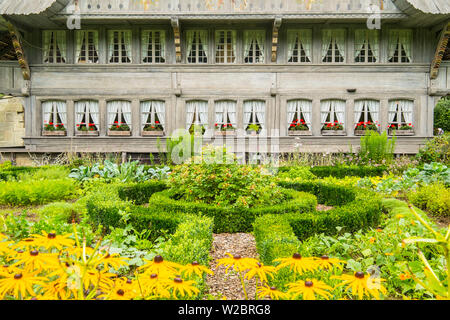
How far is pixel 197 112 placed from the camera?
1530 centimetres

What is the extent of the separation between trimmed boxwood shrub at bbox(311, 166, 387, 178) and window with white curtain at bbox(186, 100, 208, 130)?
20.0ft

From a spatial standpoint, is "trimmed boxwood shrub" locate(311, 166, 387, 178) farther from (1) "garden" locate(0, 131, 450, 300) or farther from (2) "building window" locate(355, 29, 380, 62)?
(2) "building window" locate(355, 29, 380, 62)

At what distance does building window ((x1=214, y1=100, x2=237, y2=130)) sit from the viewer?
1528cm

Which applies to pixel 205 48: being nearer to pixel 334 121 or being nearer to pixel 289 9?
pixel 289 9

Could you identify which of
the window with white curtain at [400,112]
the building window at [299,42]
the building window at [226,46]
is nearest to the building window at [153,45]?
the building window at [226,46]

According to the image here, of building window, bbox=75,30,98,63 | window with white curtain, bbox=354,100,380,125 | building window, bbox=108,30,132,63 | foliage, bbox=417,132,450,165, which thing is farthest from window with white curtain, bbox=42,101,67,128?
foliage, bbox=417,132,450,165

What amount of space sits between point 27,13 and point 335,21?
1228 centimetres

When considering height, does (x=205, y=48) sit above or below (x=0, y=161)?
above

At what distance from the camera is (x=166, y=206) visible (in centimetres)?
623

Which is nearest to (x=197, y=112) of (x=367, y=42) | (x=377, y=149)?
(x=377, y=149)

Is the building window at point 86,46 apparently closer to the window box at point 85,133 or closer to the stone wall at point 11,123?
the window box at point 85,133

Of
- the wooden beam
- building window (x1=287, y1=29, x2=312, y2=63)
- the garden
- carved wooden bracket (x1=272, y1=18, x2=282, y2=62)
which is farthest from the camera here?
building window (x1=287, y1=29, x2=312, y2=63)

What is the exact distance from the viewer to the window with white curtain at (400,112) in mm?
15125
